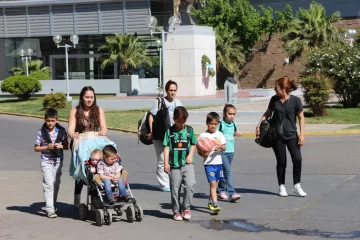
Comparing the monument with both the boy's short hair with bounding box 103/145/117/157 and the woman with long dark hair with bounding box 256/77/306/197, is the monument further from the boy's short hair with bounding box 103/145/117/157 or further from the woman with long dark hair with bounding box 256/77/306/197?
the boy's short hair with bounding box 103/145/117/157

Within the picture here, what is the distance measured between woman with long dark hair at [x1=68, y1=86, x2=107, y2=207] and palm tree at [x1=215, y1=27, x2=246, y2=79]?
37052mm

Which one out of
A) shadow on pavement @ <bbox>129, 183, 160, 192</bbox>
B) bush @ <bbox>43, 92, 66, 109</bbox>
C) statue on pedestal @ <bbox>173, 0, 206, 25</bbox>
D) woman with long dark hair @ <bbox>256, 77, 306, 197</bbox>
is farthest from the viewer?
statue on pedestal @ <bbox>173, 0, 206, 25</bbox>

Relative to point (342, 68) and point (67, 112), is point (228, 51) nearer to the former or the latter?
point (67, 112)

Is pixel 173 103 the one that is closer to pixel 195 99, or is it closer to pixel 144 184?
pixel 144 184

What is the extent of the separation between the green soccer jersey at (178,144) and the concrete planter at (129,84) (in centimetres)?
3318

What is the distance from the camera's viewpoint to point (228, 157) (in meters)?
10.7

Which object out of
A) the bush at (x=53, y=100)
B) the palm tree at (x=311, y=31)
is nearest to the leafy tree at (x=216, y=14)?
the palm tree at (x=311, y=31)

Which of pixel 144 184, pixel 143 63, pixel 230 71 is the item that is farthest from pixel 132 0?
pixel 144 184

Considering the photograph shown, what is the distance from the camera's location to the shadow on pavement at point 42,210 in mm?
10164

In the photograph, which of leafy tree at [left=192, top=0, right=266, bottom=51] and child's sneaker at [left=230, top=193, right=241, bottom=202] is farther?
leafy tree at [left=192, top=0, right=266, bottom=51]

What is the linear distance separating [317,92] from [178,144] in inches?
651

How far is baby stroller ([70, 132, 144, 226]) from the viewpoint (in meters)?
9.14

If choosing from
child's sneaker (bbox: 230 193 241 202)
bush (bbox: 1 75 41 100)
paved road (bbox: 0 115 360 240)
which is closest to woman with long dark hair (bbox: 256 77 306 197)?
paved road (bbox: 0 115 360 240)

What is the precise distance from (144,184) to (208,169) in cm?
329
